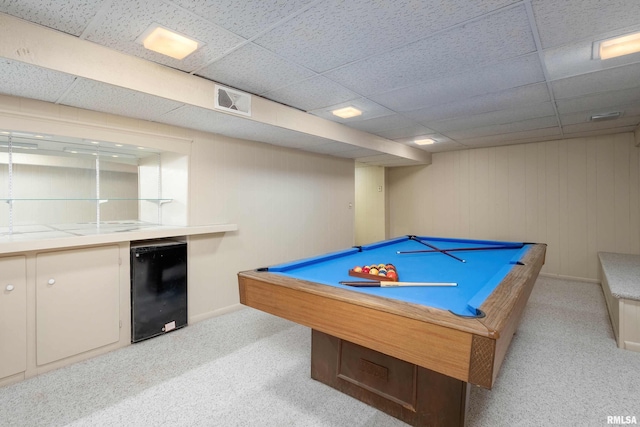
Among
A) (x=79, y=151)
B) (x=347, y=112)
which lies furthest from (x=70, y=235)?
(x=347, y=112)

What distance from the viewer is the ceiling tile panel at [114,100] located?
2010 mm

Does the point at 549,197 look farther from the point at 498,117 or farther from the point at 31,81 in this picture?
the point at 31,81

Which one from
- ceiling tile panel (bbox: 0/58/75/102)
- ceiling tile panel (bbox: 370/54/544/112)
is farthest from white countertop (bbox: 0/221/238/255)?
ceiling tile panel (bbox: 370/54/544/112)

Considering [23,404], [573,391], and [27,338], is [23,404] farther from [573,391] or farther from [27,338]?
[573,391]

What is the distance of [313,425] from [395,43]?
7.51 ft

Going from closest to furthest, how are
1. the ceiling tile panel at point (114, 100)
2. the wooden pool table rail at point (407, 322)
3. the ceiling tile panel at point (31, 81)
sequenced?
1. the wooden pool table rail at point (407, 322)
2. the ceiling tile panel at point (31, 81)
3. the ceiling tile panel at point (114, 100)

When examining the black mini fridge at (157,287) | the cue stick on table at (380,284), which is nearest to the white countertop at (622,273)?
the cue stick on table at (380,284)

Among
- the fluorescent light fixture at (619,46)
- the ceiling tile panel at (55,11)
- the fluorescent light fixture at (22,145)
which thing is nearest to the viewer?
the ceiling tile panel at (55,11)

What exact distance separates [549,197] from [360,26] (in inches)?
187

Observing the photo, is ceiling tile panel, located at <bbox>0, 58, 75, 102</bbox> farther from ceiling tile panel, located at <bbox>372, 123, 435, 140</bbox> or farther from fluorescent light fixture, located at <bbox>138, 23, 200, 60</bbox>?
ceiling tile panel, located at <bbox>372, 123, 435, 140</bbox>

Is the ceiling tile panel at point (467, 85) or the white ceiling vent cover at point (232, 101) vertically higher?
the ceiling tile panel at point (467, 85)

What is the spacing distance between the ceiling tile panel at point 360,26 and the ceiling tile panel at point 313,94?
0.42 meters

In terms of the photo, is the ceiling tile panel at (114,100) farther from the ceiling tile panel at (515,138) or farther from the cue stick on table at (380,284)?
the ceiling tile panel at (515,138)

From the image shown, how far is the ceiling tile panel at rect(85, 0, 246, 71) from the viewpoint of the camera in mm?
1533
